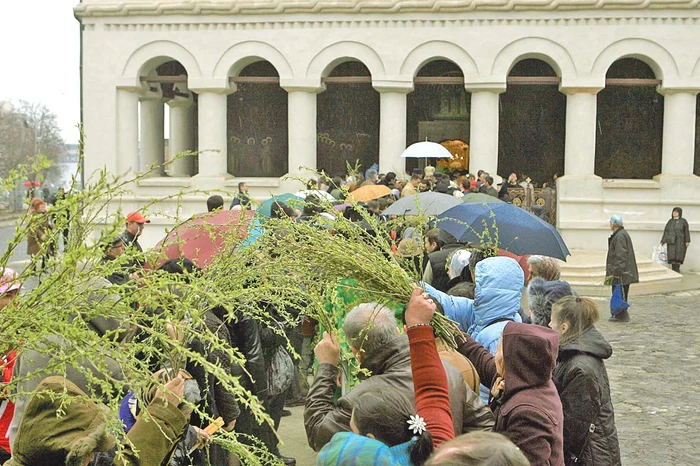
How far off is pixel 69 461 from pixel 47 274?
654 mm

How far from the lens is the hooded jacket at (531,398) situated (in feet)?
13.5

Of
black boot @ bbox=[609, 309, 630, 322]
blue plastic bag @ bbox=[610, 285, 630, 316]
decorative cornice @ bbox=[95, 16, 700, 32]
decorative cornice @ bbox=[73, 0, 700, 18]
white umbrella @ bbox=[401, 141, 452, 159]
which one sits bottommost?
black boot @ bbox=[609, 309, 630, 322]

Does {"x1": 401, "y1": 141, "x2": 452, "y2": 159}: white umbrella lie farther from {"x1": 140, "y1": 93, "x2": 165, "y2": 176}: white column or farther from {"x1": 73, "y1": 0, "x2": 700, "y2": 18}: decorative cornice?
{"x1": 140, "y1": 93, "x2": 165, "y2": 176}: white column

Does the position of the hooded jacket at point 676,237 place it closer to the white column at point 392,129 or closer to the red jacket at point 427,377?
Result: the white column at point 392,129

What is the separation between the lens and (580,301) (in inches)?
217

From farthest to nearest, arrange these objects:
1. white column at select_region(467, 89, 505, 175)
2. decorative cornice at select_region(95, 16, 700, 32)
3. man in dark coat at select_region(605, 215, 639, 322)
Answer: white column at select_region(467, 89, 505, 175)
decorative cornice at select_region(95, 16, 700, 32)
man in dark coat at select_region(605, 215, 639, 322)

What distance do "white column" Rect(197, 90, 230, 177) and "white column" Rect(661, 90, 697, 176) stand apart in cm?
1124

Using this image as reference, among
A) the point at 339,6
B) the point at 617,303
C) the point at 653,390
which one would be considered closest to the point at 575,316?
the point at 653,390

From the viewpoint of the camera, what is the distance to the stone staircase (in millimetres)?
19094

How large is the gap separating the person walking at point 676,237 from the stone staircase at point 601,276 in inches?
24.9

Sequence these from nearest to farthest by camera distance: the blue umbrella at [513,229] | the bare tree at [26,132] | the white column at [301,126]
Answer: the blue umbrella at [513,229]
the white column at [301,126]
the bare tree at [26,132]

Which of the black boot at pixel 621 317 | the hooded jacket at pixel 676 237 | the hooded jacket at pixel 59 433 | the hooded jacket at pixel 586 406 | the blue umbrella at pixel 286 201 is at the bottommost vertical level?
the black boot at pixel 621 317

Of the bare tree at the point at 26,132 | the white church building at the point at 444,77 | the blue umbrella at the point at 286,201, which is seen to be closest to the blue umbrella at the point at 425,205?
the blue umbrella at the point at 286,201

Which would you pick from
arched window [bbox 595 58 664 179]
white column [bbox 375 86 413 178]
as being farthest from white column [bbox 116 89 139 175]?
arched window [bbox 595 58 664 179]
